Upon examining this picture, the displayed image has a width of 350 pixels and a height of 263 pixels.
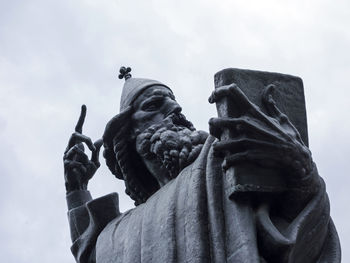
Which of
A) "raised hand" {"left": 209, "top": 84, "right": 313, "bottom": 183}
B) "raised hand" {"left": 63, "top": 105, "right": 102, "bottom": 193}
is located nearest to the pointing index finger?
"raised hand" {"left": 63, "top": 105, "right": 102, "bottom": 193}

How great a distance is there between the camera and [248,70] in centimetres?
855

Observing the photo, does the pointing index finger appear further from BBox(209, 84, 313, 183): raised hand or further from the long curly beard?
BBox(209, 84, 313, 183): raised hand

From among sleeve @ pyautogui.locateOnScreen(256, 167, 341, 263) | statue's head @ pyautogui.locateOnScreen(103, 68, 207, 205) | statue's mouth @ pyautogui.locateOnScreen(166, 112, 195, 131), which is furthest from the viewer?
statue's mouth @ pyautogui.locateOnScreen(166, 112, 195, 131)

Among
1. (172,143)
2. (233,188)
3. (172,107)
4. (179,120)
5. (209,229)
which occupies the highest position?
(172,107)

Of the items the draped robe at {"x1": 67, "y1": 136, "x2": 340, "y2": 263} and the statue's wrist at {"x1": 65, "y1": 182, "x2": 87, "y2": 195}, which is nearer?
the draped robe at {"x1": 67, "y1": 136, "x2": 340, "y2": 263}

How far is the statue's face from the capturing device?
9.59 metres

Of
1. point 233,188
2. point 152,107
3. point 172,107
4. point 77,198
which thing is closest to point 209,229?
point 233,188

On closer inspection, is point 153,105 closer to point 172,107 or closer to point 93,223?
point 172,107

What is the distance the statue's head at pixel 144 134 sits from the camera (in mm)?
9375

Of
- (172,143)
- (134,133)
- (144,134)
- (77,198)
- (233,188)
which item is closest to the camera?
(233,188)

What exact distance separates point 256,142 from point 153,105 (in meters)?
1.95

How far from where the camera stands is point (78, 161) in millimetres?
10453

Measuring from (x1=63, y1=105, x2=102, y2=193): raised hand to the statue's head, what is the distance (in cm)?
53

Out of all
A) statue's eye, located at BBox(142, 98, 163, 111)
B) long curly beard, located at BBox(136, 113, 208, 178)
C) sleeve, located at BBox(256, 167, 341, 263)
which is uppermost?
statue's eye, located at BBox(142, 98, 163, 111)
